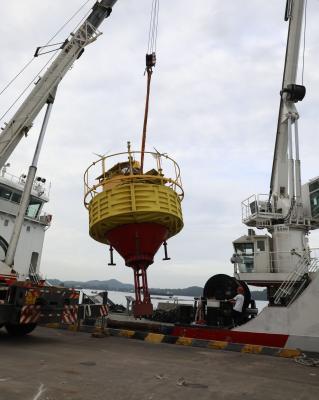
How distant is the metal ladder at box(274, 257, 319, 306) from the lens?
1173cm

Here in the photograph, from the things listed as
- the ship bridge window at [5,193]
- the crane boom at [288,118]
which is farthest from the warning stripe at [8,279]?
the crane boom at [288,118]

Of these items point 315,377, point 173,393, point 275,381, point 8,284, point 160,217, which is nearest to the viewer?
point 173,393

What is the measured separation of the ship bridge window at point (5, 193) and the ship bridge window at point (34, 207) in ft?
4.69

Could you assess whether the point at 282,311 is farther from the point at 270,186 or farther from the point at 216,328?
the point at 270,186

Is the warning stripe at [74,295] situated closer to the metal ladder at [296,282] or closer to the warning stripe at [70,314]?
the warning stripe at [70,314]

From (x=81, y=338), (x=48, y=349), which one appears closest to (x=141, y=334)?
(x=81, y=338)

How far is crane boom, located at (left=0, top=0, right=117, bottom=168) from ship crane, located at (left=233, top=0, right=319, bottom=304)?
8.86m

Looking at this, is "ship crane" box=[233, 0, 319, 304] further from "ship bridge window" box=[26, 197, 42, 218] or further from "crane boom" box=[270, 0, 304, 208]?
"ship bridge window" box=[26, 197, 42, 218]

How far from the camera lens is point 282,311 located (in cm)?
1100

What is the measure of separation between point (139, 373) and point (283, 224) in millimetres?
9238

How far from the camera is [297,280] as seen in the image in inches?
484

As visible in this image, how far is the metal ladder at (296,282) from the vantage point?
11727mm

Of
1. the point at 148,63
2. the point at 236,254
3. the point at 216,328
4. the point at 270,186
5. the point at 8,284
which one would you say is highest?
the point at 148,63

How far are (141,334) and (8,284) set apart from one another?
465cm
